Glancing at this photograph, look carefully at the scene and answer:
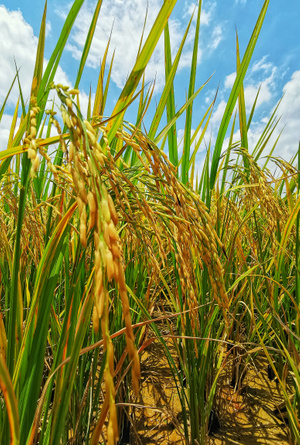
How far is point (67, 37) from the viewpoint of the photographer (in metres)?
0.68

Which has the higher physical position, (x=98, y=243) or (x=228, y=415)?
(x=98, y=243)

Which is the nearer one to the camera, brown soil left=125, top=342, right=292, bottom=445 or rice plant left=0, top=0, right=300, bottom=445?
rice plant left=0, top=0, right=300, bottom=445

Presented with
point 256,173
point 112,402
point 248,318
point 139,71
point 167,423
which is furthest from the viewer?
point 248,318

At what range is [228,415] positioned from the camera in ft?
4.86

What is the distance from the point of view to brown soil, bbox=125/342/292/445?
131cm

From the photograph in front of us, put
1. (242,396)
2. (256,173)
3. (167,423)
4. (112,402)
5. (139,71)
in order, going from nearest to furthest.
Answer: (112,402), (139,71), (256,173), (167,423), (242,396)

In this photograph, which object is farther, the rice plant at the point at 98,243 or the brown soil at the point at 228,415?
the brown soil at the point at 228,415

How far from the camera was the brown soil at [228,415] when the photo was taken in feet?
4.31

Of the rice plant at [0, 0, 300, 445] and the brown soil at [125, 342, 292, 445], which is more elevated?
the rice plant at [0, 0, 300, 445]

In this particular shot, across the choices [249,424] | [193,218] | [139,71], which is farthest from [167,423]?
[139,71]

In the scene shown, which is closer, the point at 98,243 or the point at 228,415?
the point at 98,243

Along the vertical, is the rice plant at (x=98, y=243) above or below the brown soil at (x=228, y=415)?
above

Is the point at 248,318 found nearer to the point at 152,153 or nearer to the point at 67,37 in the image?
the point at 152,153

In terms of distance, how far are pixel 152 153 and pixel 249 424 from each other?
4.90 ft
